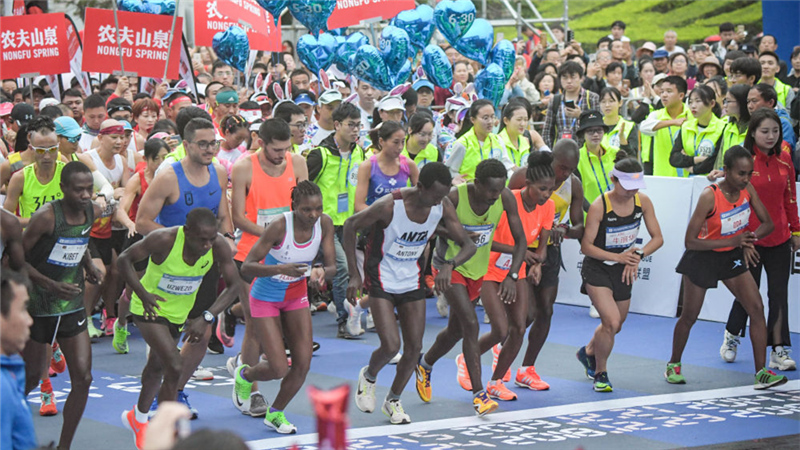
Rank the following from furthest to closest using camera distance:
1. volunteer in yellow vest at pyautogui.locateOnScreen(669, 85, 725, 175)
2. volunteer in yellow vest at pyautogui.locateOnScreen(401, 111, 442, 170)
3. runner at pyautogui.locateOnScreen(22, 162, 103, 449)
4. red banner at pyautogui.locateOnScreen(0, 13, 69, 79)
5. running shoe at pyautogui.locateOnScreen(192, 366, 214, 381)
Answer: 1. red banner at pyautogui.locateOnScreen(0, 13, 69, 79)
2. volunteer in yellow vest at pyautogui.locateOnScreen(669, 85, 725, 175)
3. volunteer in yellow vest at pyautogui.locateOnScreen(401, 111, 442, 170)
4. running shoe at pyautogui.locateOnScreen(192, 366, 214, 381)
5. runner at pyautogui.locateOnScreen(22, 162, 103, 449)

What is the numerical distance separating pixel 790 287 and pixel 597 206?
323 centimetres

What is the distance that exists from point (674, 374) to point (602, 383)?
708mm

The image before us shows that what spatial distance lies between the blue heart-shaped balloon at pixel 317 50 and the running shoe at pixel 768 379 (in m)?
8.45

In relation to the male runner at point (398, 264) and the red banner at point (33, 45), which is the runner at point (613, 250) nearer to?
the male runner at point (398, 264)

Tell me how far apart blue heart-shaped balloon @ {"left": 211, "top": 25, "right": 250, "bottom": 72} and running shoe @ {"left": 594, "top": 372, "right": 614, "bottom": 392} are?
7681 millimetres

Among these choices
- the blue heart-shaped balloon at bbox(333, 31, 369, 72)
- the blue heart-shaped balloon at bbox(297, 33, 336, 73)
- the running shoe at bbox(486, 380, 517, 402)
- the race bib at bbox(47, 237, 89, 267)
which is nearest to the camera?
the race bib at bbox(47, 237, 89, 267)

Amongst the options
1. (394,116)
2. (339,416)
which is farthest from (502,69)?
(339,416)

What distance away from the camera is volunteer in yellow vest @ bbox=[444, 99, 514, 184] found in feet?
36.1

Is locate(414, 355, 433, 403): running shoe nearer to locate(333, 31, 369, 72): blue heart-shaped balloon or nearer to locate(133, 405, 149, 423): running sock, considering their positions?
locate(133, 405, 149, 423): running sock

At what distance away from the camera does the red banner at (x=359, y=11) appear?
14438mm

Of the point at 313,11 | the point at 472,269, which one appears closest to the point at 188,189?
the point at 472,269

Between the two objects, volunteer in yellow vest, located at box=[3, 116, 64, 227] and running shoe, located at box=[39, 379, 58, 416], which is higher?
volunteer in yellow vest, located at box=[3, 116, 64, 227]

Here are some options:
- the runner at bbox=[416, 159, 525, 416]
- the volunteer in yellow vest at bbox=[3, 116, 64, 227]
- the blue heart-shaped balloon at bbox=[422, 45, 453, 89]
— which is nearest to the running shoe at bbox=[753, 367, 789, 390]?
the runner at bbox=[416, 159, 525, 416]

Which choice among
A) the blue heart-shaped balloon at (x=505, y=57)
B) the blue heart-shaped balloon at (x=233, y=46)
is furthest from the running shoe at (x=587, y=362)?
the blue heart-shaped balloon at (x=233, y=46)
